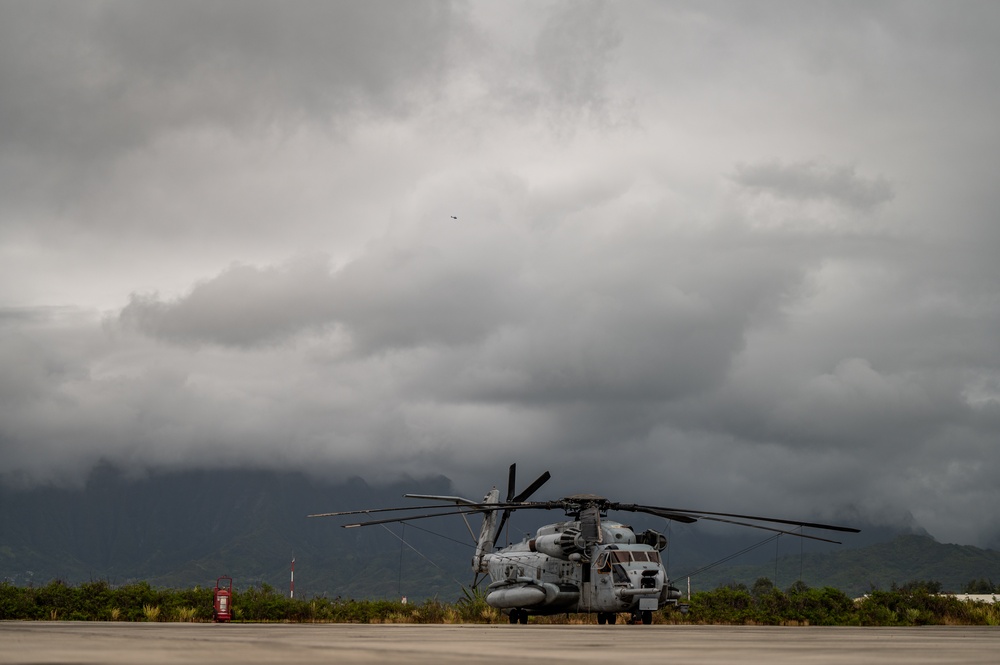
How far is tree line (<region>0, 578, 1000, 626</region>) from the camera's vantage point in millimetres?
45750

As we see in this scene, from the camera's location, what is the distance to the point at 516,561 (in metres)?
49.2

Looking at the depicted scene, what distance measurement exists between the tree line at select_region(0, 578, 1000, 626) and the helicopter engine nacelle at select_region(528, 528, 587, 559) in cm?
516

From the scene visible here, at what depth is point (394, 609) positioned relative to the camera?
167 ft

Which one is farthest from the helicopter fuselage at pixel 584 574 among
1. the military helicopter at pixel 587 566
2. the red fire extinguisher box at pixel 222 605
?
the red fire extinguisher box at pixel 222 605

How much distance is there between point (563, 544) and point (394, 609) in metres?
10.6

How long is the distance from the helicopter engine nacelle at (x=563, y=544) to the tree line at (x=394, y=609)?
516 cm

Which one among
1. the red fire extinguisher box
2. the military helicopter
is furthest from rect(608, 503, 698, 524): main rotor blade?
the red fire extinguisher box

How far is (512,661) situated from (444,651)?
8.12 ft

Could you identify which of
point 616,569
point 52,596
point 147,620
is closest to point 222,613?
point 147,620

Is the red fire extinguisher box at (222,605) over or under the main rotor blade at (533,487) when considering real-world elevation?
under

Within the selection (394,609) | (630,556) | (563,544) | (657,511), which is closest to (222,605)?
(394,609)

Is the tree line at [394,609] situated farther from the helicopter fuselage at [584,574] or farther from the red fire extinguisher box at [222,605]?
the helicopter fuselage at [584,574]

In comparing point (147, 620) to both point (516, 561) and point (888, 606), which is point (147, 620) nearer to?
point (516, 561)

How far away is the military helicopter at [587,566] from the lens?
42594 millimetres
